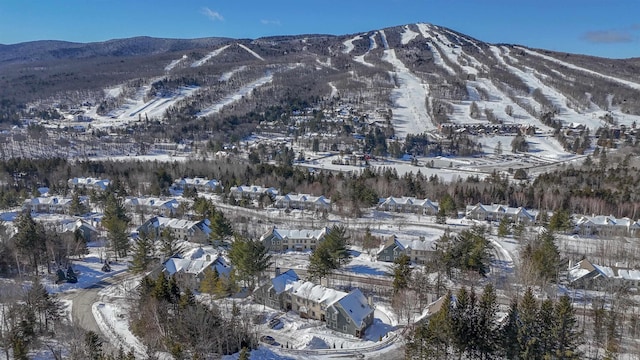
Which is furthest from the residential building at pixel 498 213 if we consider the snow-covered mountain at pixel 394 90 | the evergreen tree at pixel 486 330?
the snow-covered mountain at pixel 394 90

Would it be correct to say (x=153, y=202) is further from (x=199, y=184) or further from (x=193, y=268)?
(x=193, y=268)

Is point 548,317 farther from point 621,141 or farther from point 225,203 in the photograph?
point 621,141

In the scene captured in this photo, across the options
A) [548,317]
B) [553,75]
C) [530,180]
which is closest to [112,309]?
[548,317]

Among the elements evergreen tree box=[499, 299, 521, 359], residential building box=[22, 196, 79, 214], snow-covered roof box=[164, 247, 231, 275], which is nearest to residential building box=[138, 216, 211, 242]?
snow-covered roof box=[164, 247, 231, 275]

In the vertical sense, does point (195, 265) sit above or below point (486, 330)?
below

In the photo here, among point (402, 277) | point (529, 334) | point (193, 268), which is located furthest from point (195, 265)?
point (529, 334)

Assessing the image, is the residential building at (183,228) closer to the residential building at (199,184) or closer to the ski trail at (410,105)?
the residential building at (199,184)
